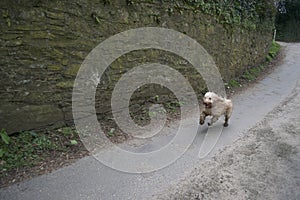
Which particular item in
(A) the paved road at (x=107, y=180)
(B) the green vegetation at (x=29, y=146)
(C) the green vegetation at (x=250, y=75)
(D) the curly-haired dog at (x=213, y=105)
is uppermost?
(D) the curly-haired dog at (x=213, y=105)

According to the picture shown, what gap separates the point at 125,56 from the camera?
5457 mm

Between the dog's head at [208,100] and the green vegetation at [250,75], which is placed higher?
the dog's head at [208,100]

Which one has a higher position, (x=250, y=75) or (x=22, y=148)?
(x=22, y=148)

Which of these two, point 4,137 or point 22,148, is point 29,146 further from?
point 4,137

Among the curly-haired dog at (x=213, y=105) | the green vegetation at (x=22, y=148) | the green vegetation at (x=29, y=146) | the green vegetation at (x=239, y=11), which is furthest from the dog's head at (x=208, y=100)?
the green vegetation at (x=239, y=11)

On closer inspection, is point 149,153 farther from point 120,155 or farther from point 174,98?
point 174,98

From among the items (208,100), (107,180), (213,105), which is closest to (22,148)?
(107,180)

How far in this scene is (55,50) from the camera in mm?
4352

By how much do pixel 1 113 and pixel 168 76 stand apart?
12.9ft

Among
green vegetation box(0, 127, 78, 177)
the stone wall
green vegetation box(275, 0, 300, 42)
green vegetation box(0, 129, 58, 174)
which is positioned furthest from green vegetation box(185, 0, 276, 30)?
green vegetation box(275, 0, 300, 42)

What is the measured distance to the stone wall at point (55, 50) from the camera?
12.8 ft

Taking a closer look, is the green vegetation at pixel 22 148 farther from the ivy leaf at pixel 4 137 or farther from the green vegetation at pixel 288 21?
the green vegetation at pixel 288 21

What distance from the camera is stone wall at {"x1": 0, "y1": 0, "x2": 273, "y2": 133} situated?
390cm

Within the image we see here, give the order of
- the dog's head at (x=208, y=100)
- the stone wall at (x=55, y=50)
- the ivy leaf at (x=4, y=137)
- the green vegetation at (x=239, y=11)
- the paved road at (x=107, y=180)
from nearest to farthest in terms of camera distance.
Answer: the paved road at (x=107, y=180) < the ivy leaf at (x=4, y=137) < the stone wall at (x=55, y=50) < the dog's head at (x=208, y=100) < the green vegetation at (x=239, y=11)
